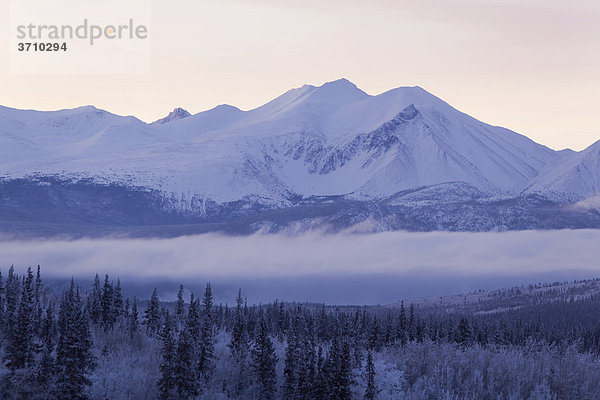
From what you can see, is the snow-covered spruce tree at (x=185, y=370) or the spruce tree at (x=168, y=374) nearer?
the spruce tree at (x=168, y=374)

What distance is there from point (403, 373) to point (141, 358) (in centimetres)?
2132

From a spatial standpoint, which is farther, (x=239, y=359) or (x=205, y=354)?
(x=239, y=359)

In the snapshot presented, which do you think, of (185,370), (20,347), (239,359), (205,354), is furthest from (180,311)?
(185,370)

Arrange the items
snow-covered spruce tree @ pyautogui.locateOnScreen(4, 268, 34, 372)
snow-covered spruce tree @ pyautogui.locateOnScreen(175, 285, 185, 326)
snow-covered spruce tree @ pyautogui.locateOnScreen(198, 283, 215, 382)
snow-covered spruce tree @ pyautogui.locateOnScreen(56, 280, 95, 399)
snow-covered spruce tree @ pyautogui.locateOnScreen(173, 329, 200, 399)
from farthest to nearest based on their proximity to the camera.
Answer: snow-covered spruce tree @ pyautogui.locateOnScreen(175, 285, 185, 326) → snow-covered spruce tree @ pyautogui.locateOnScreen(198, 283, 215, 382) → snow-covered spruce tree @ pyautogui.locateOnScreen(4, 268, 34, 372) → snow-covered spruce tree @ pyautogui.locateOnScreen(173, 329, 200, 399) → snow-covered spruce tree @ pyautogui.locateOnScreen(56, 280, 95, 399)

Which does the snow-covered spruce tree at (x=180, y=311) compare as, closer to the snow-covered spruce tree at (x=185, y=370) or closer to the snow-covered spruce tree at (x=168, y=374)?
the snow-covered spruce tree at (x=185, y=370)

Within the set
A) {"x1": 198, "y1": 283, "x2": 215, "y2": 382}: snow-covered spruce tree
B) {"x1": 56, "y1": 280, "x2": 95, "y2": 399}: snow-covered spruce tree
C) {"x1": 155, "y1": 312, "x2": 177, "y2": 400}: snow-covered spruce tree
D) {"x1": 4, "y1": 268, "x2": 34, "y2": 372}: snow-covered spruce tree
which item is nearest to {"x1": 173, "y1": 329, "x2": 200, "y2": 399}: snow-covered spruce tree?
{"x1": 155, "y1": 312, "x2": 177, "y2": 400}: snow-covered spruce tree

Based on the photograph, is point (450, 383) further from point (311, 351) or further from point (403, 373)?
point (311, 351)

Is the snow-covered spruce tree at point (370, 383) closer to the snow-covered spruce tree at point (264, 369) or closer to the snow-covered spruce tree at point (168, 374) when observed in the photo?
the snow-covered spruce tree at point (264, 369)

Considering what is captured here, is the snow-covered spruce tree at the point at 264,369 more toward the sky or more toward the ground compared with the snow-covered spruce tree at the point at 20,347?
more toward the ground

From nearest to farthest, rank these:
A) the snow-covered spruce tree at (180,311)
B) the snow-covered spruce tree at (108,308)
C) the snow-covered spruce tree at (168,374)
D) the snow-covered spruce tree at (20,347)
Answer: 1. the snow-covered spruce tree at (168,374)
2. the snow-covered spruce tree at (20,347)
3. the snow-covered spruce tree at (180,311)
4. the snow-covered spruce tree at (108,308)

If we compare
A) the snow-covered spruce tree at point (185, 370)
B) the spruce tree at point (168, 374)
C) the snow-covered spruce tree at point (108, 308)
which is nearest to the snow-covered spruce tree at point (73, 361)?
the spruce tree at point (168, 374)

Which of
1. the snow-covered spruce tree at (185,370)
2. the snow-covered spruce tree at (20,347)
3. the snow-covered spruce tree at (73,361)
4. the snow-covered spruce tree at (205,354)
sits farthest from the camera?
the snow-covered spruce tree at (205,354)

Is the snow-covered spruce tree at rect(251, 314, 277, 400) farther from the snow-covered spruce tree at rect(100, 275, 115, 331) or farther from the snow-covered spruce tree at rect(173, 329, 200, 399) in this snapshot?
the snow-covered spruce tree at rect(100, 275, 115, 331)

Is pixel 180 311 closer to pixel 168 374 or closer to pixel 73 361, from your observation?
pixel 168 374
